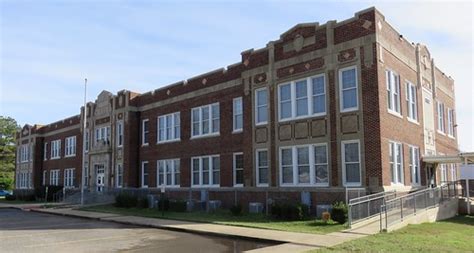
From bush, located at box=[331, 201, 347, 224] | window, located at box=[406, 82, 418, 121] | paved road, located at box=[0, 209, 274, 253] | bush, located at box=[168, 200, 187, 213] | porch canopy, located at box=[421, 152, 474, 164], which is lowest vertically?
paved road, located at box=[0, 209, 274, 253]

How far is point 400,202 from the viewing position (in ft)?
58.4

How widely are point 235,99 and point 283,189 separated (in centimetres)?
746

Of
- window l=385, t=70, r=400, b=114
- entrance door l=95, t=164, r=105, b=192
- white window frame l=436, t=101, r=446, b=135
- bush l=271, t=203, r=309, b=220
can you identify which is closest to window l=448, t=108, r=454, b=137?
white window frame l=436, t=101, r=446, b=135

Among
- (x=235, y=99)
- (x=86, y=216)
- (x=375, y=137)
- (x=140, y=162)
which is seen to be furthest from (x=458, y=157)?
(x=140, y=162)

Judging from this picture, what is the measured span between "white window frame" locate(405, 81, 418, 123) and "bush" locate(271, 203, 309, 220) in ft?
27.2

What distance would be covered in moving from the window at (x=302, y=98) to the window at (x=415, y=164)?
5784mm

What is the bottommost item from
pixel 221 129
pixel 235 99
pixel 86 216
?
pixel 86 216

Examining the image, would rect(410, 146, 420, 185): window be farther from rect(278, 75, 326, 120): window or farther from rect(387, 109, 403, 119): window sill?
rect(278, 75, 326, 120): window

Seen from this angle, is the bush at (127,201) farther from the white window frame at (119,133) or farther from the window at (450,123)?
the window at (450,123)

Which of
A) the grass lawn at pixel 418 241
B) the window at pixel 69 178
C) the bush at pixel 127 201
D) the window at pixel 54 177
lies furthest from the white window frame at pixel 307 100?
the window at pixel 54 177

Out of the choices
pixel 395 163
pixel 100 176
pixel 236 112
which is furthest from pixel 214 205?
pixel 100 176

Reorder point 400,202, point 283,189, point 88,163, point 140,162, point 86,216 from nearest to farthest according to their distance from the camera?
point 400,202 → point 283,189 → point 86,216 → point 140,162 → point 88,163

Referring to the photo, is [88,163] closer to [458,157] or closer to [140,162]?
[140,162]

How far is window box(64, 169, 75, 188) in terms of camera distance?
47281 mm
